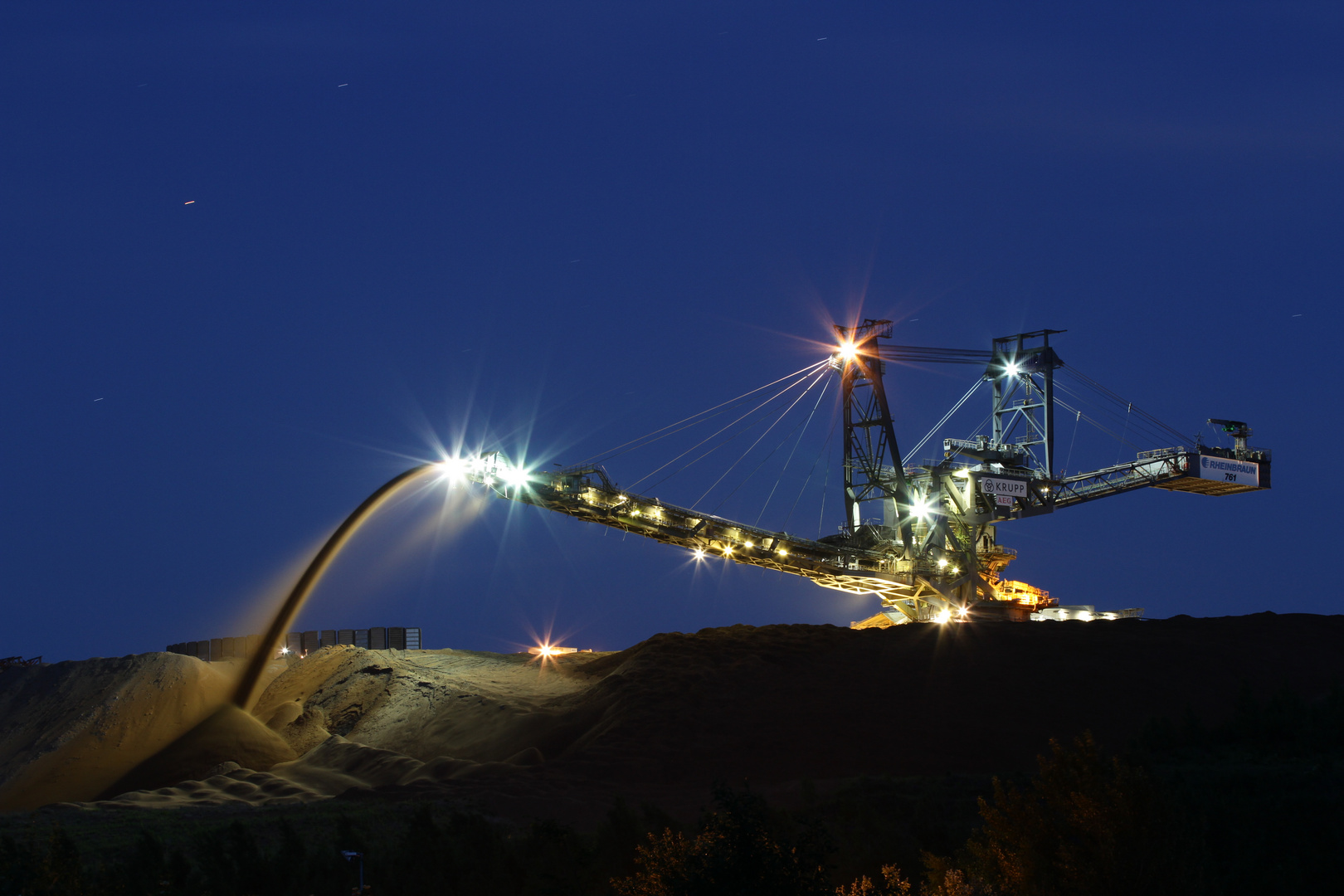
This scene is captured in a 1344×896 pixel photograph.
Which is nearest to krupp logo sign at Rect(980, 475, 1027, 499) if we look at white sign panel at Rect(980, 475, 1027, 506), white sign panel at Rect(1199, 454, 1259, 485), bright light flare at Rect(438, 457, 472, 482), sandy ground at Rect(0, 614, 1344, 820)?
white sign panel at Rect(980, 475, 1027, 506)

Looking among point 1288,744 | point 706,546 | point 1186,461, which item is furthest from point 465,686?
point 1186,461

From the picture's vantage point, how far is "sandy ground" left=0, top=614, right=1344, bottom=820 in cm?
3497

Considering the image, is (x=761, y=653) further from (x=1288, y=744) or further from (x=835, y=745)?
(x=1288, y=744)

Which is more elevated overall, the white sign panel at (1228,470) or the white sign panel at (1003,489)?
the white sign panel at (1228,470)

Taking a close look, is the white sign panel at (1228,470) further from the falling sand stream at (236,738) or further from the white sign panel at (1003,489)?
the falling sand stream at (236,738)

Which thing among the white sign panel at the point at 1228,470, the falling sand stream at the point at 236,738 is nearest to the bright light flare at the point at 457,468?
the falling sand stream at the point at 236,738

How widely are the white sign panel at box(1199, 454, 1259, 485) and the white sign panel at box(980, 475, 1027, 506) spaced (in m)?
7.81

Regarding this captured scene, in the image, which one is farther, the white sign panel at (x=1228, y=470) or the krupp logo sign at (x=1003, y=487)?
the white sign panel at (x=1228, y=470)

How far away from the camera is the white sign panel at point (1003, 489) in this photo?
51906 mm

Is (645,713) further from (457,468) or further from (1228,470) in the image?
(1228,470)

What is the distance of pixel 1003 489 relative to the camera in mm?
52281

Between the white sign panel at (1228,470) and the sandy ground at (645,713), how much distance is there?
7.34m

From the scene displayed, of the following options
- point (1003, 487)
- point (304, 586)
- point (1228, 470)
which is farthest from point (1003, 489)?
point (304, 586)

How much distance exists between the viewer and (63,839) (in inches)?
803
